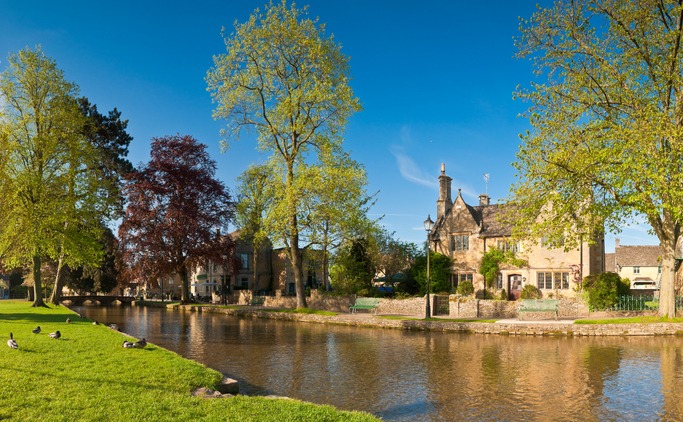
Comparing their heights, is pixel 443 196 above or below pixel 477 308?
above

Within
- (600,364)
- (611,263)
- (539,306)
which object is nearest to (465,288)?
(539,306)

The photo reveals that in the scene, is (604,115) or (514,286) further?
(514,286)

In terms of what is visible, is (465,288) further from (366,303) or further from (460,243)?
(366,303)

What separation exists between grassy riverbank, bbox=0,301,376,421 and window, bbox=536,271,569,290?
35041mm

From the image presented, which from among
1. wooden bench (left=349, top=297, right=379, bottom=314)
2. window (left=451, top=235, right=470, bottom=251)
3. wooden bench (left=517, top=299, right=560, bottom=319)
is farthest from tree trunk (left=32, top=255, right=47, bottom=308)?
window (left=451, top=235, right=470, bottom=251)

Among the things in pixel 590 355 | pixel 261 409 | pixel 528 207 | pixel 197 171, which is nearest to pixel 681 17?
pixel 528 207

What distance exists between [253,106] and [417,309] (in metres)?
19.4

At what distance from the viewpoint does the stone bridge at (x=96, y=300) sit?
6444cm

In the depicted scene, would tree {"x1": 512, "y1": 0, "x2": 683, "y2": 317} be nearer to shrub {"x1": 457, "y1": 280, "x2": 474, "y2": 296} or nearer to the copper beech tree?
shrub {"x1": 457, "y1": 280, "x2": 474, "y2": 296}

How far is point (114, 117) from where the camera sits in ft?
173

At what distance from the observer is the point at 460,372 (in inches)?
594

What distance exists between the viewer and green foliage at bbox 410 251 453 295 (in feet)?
149

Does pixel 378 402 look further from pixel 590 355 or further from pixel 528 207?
pixel 528 207

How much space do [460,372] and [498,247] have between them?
3189 cm
